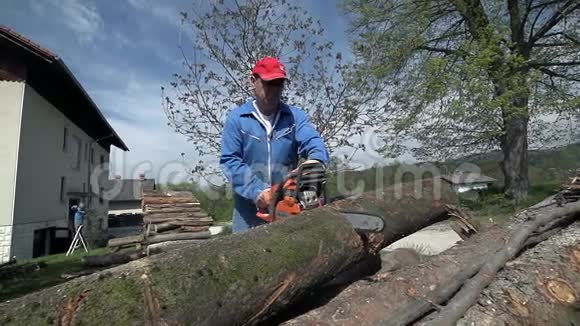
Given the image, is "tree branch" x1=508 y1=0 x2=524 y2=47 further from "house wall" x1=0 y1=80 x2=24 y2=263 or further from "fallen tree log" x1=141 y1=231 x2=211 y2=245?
"house wall" x1=0 y1=80 x2=24 y2=263

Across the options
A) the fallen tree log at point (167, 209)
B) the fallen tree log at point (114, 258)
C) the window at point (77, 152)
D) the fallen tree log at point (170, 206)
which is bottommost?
the fallen tree log at point (114, 258)

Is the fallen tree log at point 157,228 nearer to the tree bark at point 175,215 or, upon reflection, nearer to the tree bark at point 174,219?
the tree bark at point 174,219

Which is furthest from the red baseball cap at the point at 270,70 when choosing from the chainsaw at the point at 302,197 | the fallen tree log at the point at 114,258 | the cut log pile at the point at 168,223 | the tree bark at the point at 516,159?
the tree bark at the point at 516,159

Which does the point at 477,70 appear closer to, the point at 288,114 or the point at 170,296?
the point at 288,114

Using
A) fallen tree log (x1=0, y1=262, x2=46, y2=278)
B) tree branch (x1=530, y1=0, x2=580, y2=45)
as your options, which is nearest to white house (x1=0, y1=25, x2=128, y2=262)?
fallen tree log (x1=0, y1=262, x2=46, y2=278)

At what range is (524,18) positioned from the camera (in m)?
16.6

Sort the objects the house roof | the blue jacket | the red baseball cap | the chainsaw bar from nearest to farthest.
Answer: the chainsaw bar < the red baseball cap < the blue jacket < the house roof

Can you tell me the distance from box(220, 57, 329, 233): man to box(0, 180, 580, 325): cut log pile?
1.73 ft

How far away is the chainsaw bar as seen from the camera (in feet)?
8.16

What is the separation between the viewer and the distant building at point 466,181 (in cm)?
437

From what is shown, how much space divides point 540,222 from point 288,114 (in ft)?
7.75

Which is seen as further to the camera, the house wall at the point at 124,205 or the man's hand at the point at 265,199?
the house wall at the point at 124,205

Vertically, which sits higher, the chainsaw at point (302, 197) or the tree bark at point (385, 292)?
the chainsaw at point (302, 197)

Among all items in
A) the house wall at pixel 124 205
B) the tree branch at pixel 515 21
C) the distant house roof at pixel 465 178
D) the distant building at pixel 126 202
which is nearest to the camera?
the distant house roof at pixel 465 178
